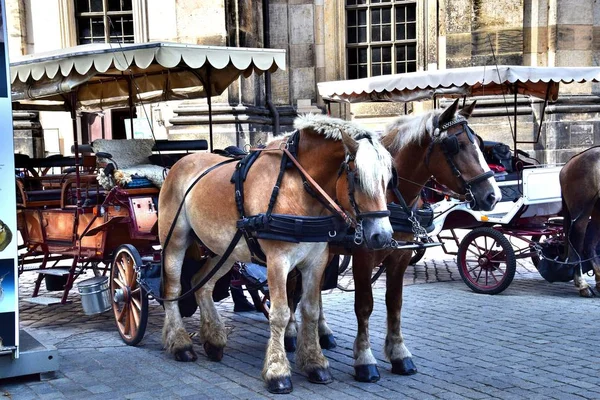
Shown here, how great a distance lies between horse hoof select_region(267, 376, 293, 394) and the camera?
4.95 metres

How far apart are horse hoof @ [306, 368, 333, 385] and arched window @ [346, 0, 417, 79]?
11857 mm

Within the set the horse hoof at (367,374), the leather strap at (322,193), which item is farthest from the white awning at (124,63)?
the horse hoof at (367,374)

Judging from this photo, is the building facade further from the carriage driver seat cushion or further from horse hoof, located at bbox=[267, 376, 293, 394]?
horse hoof, located at bbox=[267, 376, 293, 394]

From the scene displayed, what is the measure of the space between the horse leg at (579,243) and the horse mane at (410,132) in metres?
3.17

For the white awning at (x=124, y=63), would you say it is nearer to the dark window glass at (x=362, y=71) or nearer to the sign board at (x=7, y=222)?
the sign board at (x=7, y=222)

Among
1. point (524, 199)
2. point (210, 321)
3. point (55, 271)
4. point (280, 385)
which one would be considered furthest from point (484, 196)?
point (55, 271)

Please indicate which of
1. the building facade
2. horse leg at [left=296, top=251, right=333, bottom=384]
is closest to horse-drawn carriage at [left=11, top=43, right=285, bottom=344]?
horse leg at [left=296, top=251, right=333, bottom=384]

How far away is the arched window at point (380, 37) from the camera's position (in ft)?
53.2

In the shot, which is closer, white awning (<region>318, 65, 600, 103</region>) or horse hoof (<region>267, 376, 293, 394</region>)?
horse hoof (<region>267, 376, 293, 394</region>)

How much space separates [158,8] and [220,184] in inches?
416

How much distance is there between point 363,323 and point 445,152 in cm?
143

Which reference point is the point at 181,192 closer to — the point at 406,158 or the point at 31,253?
the point at 406,158

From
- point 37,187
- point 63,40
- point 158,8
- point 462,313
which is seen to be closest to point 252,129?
point 158,8

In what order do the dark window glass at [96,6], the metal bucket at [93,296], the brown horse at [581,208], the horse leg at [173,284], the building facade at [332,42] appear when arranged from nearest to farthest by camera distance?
the horse leg at [173,284]
the metal bucket at [93,296]
the brown horse at [581,208]
the building facade at [332,42]
the dark window glass at [96,6]
